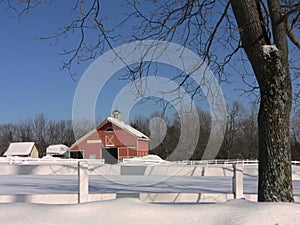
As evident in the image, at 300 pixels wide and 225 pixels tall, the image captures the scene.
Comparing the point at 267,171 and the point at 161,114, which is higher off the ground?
the point at 161,114

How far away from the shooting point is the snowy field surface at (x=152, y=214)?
6.98 feet

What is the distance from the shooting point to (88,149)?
31781 mm

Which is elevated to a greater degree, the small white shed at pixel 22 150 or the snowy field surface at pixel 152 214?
the snowy field surface at pixel 152 214

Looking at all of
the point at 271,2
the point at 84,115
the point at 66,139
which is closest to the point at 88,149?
the point at 66,139

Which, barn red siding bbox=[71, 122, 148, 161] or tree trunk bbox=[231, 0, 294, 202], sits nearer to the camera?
tree trunk bbox=[231, 0, 294, 202]

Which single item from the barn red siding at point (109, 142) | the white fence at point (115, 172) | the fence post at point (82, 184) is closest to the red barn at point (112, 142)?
the barn red siding at point (109, 142)

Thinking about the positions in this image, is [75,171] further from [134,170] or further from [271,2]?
[271,2]

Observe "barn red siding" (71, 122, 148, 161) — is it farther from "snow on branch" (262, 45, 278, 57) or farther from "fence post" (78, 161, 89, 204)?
"snow on branch" (262, 45, 278, 57)

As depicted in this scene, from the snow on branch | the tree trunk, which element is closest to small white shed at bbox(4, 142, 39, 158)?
the tree trunk

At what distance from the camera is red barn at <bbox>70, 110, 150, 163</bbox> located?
31.2m

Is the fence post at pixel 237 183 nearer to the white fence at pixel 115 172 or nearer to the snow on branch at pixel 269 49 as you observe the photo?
the white fence at pixel 115 172

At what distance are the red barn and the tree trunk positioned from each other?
27745 mm

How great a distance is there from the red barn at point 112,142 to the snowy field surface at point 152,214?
28.7 meters

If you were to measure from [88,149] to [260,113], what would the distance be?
29395 mm
